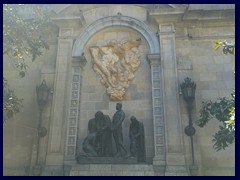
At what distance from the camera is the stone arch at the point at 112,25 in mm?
Result: 10523

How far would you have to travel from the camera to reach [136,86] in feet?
33.4

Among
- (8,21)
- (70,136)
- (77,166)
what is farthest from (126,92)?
(8,21)

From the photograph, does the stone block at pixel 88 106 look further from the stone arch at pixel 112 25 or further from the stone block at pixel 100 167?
the stone block at pixel 100 167

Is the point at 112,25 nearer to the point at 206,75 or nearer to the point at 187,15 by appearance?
the point at 187,15

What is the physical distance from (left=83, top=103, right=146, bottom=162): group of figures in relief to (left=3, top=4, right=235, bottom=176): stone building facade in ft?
1.34

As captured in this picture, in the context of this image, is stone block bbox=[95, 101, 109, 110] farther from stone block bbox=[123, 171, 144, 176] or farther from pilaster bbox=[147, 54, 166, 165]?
stone block bbox=[123, 171, 144, 176]

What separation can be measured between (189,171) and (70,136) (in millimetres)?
3930

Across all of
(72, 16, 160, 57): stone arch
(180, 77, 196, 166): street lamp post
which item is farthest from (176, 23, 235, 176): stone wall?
(72, 16, 160, 57): stone arch

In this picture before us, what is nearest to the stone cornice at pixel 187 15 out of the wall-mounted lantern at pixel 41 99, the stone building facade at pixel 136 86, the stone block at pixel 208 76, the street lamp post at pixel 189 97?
the stone building facade at pixel 136 86

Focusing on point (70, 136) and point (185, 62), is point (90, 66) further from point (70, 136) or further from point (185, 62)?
point (185, 62)

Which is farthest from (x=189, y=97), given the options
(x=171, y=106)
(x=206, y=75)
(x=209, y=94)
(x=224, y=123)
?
(x=224, y=123)

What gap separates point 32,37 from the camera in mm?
8164

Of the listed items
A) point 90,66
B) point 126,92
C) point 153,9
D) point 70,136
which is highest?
point 153,9

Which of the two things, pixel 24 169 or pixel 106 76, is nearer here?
pixel 24 169
